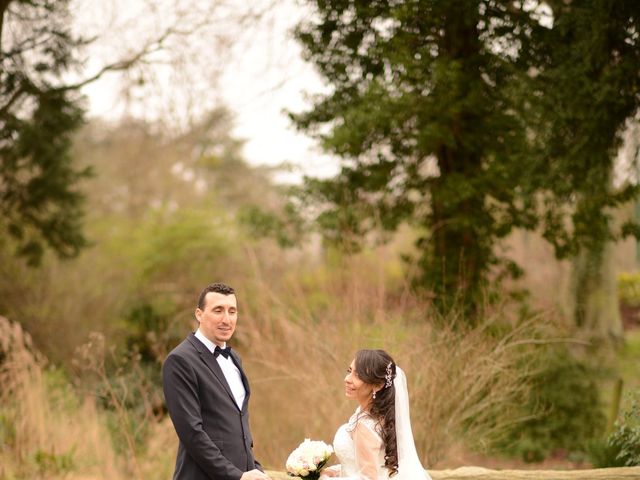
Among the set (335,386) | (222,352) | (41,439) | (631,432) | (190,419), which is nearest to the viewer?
(190,419)

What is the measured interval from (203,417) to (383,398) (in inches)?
41.2

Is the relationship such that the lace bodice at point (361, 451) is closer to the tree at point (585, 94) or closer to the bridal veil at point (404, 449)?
the bridal veil at point (404, 449)

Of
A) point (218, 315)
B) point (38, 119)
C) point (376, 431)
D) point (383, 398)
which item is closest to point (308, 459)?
point (376, 431)

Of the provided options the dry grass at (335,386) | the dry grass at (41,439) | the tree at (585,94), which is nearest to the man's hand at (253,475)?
the dry grass at (335,386)

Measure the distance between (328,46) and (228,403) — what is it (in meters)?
8.91

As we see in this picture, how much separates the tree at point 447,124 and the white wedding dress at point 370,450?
5339 mm

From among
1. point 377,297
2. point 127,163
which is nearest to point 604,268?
point 377,297

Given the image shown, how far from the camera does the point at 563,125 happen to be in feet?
31.9

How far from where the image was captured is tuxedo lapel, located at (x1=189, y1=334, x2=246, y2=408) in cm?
403

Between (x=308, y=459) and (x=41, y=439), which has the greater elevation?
(x=308, y=459)

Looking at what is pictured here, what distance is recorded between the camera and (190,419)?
386 cm

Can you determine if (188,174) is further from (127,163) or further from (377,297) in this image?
(377,297)

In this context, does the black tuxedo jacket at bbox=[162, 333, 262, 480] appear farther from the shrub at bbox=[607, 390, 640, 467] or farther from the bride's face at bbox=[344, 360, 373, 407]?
the shrub at bbox=[607, 390, 640, 467]

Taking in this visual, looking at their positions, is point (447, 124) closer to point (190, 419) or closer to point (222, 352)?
point (222, 352)
